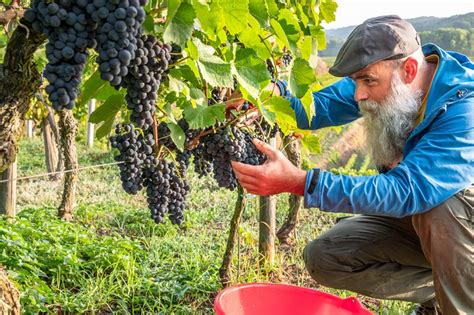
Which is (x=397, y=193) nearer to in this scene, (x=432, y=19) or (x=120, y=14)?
(x=120, y=14)

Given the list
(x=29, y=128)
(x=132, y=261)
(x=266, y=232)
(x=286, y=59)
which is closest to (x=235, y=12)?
(x=286, y=59)

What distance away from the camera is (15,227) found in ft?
12.7

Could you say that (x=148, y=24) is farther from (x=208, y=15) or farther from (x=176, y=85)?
(x=176, y=85)

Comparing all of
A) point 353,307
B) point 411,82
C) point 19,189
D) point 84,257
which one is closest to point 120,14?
point 411,82

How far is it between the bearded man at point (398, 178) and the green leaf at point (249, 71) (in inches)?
9.7

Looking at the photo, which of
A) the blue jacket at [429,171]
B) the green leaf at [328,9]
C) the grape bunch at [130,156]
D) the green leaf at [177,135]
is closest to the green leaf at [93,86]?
the grape bunch at [130,156]

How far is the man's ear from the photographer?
8.41 feet

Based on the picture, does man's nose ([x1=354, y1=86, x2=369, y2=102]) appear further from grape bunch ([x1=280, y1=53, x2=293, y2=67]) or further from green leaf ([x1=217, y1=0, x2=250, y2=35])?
green leaf ([x1=217, y1=0, x2=250, y2=35])

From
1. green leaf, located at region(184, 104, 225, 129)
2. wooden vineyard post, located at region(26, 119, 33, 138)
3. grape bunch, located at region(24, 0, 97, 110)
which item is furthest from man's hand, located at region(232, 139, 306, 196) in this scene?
wooden vineyard post, located at region(26, 119, 33, 138)

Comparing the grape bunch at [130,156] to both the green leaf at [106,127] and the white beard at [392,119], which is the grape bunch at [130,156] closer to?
the green leaf at [106,127]

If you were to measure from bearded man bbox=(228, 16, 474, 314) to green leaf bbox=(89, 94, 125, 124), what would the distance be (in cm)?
49

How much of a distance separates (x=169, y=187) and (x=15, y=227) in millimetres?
1895

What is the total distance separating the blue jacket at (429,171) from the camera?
7.05ft

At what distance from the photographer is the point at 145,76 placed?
1.71 meters
